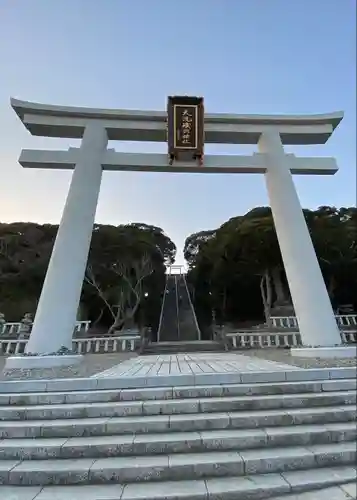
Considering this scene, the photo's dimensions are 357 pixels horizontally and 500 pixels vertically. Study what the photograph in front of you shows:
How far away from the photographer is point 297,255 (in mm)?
5754

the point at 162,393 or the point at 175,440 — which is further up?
the point at 162,393

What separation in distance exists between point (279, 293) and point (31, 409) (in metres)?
11.1

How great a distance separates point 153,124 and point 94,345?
17.7 ft

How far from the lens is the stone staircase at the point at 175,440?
5.95 ft

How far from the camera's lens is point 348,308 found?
11273 millimetres

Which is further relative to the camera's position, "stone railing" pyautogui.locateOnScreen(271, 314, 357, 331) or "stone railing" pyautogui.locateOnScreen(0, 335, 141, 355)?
"stone railing" pyautogui.locateOnScreen(271, 314, 357, 331)

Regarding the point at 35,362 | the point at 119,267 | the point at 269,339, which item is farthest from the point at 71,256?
the point at 119,267

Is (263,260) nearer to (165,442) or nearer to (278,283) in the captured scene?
(278,283)

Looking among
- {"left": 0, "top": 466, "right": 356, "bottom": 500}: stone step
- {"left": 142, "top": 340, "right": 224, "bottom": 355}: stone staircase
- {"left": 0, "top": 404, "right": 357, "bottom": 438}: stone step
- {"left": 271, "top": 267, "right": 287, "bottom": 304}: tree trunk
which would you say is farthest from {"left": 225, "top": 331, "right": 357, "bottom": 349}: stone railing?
{"left": 0, "top": 466, "right": 356, "bottom": 500}: stone step

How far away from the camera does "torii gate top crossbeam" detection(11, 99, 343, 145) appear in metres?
6.16

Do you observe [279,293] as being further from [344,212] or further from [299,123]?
[299,123]

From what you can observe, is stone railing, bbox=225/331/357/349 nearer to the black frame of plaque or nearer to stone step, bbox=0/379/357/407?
the black frame of plaque

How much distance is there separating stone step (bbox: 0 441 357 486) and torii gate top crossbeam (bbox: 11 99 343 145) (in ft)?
19.2

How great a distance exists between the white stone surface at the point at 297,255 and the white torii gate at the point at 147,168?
0.05 feet
